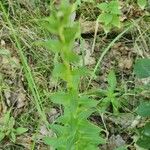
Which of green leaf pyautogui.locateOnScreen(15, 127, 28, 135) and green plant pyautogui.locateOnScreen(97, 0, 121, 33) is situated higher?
green plant pyautogui.locateOnScreen(97, 0, 121, 33)

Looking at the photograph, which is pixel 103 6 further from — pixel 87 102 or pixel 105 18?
pixel 87 102

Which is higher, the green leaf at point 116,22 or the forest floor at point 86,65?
the green leaf at point 116,22

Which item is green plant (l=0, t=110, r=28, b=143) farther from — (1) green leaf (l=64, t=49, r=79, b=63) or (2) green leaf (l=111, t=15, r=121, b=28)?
(1) green leaf (l=64, t=49, r=79, b=63)

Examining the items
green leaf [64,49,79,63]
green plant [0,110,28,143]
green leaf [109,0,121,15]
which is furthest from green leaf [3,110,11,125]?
green leaf [64,49,79,63]

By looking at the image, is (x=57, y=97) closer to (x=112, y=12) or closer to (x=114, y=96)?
(x=114, y=96)

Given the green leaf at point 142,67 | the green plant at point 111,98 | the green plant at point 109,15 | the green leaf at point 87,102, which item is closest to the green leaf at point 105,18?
the green plant at point 109,15

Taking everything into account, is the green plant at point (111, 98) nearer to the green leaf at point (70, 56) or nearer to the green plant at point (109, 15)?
the green plant at point (109, 15)
